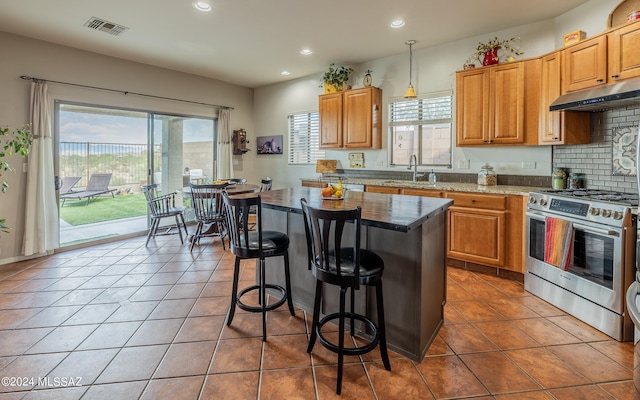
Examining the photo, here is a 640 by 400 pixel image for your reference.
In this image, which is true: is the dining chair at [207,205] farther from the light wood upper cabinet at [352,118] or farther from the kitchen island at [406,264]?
the kitchen island at [406,264]

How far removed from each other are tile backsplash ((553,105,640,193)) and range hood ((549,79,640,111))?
0.35 feet

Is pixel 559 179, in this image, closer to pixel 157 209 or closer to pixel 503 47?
pixel 503 47

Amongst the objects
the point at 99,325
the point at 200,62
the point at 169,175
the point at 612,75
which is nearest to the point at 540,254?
the point at 612,75

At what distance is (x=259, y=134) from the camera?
6898mm

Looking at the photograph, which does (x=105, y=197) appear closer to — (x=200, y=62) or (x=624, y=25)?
(x=200, y=62)

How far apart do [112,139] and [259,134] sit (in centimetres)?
268

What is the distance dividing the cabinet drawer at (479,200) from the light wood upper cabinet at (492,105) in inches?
28.4

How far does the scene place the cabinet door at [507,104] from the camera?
358cm

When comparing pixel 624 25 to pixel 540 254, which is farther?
pixel 540 254

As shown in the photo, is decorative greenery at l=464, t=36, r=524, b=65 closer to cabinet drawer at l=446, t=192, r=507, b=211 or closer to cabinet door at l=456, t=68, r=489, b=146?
cabinet door at l=456, t=68, r=489, b=146

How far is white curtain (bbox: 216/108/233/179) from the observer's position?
20.7 feet

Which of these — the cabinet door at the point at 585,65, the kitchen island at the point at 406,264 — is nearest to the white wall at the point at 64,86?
the kitchen island at the point at 406,264

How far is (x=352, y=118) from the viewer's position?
5062 mm

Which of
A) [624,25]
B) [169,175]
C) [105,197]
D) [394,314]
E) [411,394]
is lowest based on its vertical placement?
[411,394]
